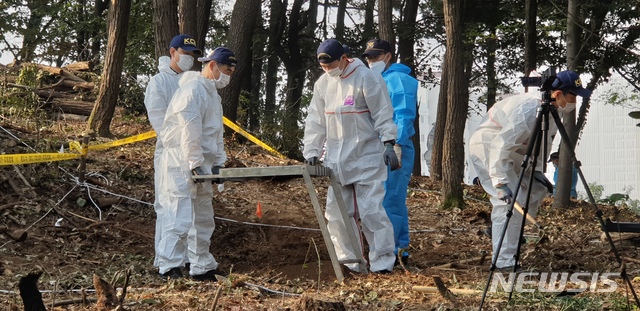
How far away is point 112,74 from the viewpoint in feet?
44.9

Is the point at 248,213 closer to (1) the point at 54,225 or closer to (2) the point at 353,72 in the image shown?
(1) the point at 54,225

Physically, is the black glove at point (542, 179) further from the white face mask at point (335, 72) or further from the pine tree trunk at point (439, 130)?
the pine tree trunk at point (439, 130)

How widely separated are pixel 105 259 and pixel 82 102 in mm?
6675

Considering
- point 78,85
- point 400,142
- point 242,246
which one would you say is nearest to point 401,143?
point 400,142

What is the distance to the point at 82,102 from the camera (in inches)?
580

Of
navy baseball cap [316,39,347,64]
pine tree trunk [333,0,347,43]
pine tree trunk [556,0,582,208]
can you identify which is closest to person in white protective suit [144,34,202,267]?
navy baseball cap [316,39,347,64]

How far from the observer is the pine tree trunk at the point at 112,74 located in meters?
13.4

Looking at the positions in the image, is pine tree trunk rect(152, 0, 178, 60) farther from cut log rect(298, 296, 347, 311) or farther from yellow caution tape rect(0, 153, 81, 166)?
cut log rect(298, 296, 347, 311)

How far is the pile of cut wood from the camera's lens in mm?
13857

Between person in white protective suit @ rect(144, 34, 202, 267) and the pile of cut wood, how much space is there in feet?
18.5

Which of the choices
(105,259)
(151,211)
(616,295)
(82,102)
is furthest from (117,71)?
(616,295)

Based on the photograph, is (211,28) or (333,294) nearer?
(333,294)

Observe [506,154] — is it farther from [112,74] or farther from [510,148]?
[112,74]

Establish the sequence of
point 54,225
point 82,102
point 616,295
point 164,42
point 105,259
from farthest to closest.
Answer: point 82,102, point 164,42, point 54,225, point 105,259, point 616,295
